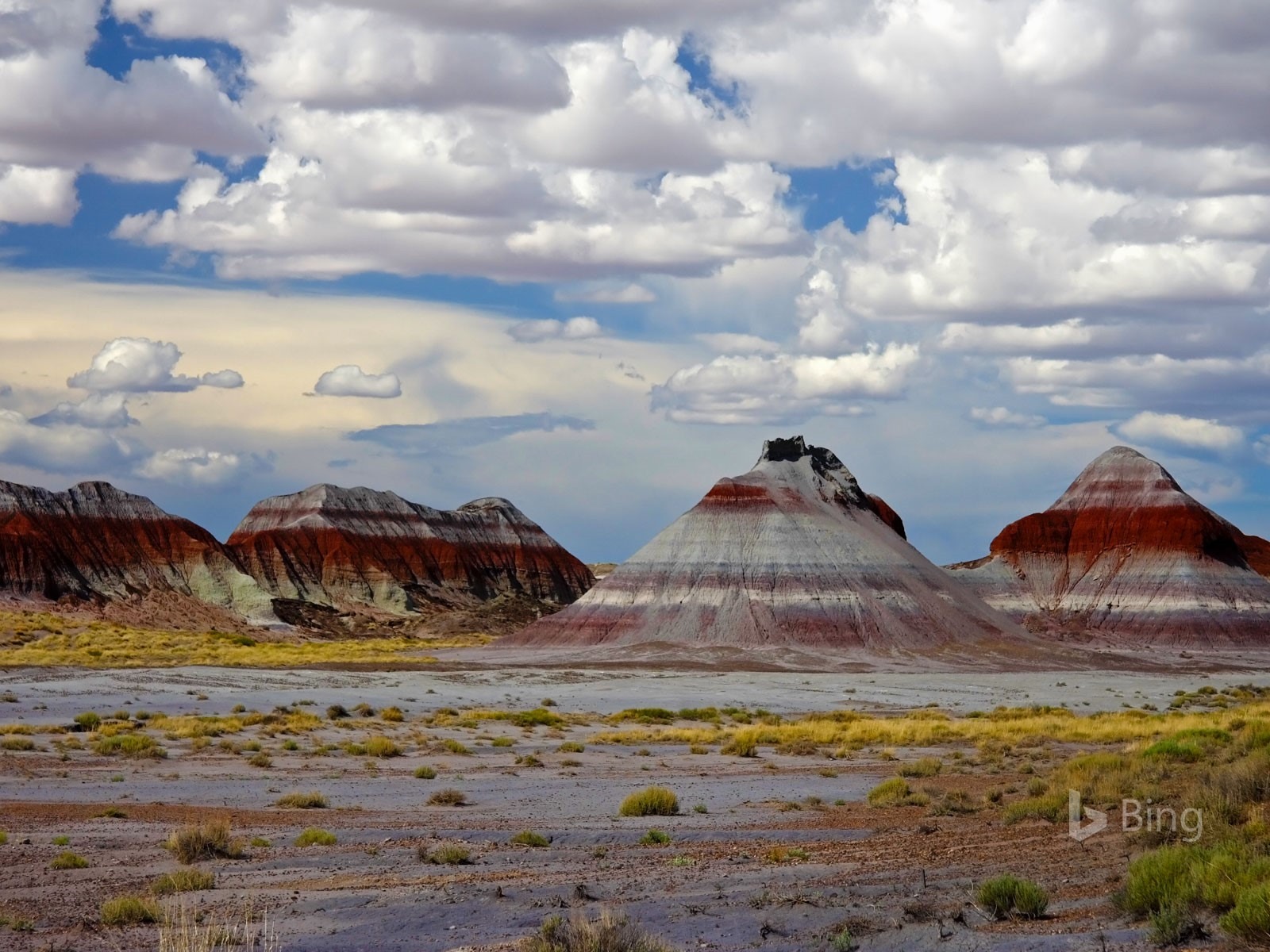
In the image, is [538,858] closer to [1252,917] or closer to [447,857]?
[447,857]

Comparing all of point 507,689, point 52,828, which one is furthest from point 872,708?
point 52,828

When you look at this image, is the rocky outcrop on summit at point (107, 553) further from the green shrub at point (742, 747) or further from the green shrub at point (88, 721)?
the green shrub at point (742, 747)

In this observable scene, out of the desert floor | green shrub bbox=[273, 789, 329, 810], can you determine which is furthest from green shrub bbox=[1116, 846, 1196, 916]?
green shrub bbox=[273, 789, 329, 810]

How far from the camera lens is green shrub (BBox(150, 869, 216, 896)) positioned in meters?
14.2

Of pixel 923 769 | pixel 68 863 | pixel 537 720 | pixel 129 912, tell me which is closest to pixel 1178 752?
pixel 923 769

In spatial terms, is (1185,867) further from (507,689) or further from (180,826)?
(507,689)

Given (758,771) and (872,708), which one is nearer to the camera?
(758,771)

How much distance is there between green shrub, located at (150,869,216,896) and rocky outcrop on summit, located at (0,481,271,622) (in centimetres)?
10315

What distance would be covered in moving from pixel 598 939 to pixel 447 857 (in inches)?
251

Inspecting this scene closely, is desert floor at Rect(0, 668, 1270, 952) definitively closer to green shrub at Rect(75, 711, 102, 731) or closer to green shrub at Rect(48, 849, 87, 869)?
green shrub at Rect(48, 849, 87, 869)

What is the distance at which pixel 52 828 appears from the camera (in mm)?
18688

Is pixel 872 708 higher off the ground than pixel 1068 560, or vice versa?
pixel 1068 560

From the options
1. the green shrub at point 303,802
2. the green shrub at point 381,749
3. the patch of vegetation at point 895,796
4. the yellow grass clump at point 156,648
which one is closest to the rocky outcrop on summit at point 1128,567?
the yellow grass clump at point 156,648

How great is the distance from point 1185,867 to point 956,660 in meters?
83.0
